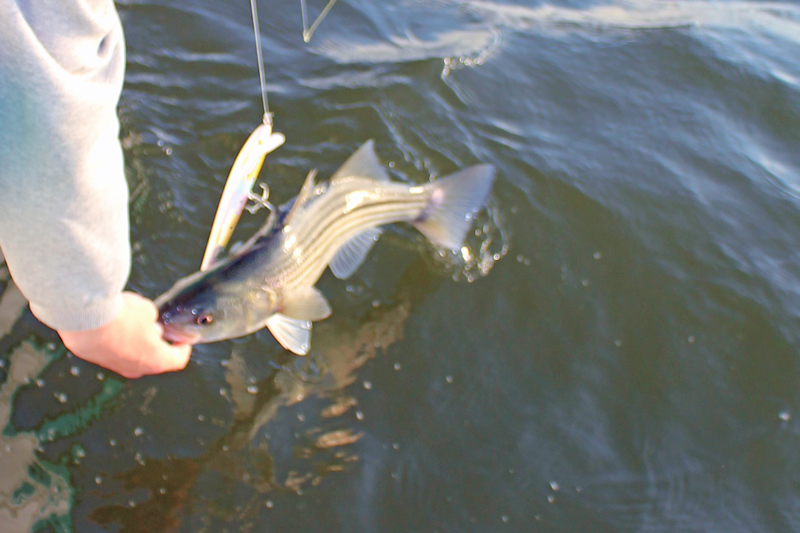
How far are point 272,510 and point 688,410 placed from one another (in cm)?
207

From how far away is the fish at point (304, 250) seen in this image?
242 cm

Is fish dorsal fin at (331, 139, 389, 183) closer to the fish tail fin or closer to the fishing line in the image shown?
the fish tail fin

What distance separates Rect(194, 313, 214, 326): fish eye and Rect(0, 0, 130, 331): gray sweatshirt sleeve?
71cm

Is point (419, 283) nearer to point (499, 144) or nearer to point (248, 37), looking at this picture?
point (499, 144)

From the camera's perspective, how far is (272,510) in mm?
2684

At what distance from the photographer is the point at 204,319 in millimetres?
2393

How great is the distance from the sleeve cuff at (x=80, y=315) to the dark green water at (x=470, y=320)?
1.31 meters

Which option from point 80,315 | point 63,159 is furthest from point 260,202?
point 63,159

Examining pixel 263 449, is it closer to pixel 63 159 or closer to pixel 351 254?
pixel 351 254

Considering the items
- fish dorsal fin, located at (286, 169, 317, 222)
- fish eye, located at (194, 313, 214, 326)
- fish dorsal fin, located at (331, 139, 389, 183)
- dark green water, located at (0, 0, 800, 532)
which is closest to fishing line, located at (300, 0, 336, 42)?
dark green water, located at (0, 0, 800, 532)

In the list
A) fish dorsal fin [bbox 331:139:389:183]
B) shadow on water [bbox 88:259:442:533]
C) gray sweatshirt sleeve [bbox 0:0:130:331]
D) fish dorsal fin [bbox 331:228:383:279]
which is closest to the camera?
gray sweatshirt sleeve [bbox 0:0:130:331]

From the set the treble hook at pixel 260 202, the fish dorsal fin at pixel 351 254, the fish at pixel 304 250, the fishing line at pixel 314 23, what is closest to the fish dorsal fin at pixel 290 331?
the fish at pixel 304 250

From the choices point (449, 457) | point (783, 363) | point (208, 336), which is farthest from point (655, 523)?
point (208, 336)

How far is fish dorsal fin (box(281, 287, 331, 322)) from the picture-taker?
271 centimetres
